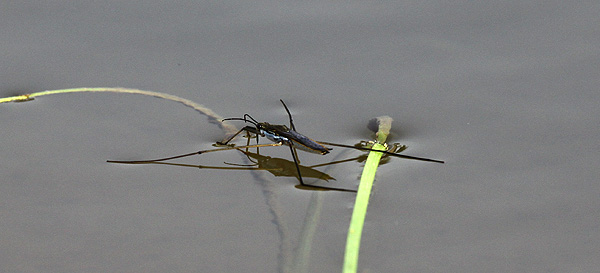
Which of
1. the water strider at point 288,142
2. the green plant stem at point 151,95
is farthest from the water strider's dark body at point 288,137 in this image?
the green plant stem at point 151,95

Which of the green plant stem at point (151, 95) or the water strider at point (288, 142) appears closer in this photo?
the water strider at point (288, 142)

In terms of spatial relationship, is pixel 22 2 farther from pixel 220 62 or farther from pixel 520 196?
pixel 520 196

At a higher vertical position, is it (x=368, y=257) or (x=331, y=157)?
(x=331, y=157)

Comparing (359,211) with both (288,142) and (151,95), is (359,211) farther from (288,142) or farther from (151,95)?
(151,95)

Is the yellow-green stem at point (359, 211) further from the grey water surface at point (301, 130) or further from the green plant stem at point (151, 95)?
the green plant stem at point (151, 95)

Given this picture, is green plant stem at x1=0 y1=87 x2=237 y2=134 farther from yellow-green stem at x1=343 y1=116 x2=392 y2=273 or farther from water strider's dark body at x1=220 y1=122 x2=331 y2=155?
yellow-green stem at x1=343 y1=116 x2=392 y2=273

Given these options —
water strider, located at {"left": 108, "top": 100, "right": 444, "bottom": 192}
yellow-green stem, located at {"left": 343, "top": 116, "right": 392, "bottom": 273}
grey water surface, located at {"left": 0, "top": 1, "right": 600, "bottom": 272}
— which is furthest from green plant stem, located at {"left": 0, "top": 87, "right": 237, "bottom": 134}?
yellow-green stem, located at {"left": 343, "top": 116, "right": 392, "bottom": 273}

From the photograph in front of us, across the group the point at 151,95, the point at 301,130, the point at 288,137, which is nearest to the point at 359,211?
the point at 288,137

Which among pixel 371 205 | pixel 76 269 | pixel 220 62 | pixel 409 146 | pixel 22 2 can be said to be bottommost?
pixel 76 269

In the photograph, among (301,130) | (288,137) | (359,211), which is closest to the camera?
(359,211)

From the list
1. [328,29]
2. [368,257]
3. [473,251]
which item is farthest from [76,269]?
[328,29]

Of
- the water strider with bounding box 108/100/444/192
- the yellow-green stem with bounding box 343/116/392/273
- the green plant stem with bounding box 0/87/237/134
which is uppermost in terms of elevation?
the green plant stem with bounding box 0/87/237/134
